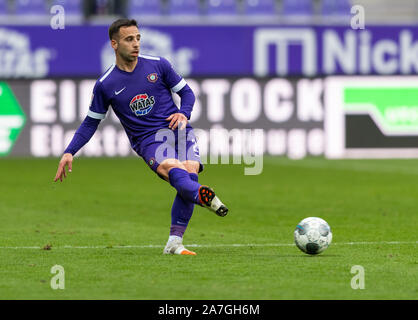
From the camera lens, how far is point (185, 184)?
8.22m

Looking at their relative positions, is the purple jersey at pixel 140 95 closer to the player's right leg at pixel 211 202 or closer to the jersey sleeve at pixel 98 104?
the jersey sleeve at pixel 98 104

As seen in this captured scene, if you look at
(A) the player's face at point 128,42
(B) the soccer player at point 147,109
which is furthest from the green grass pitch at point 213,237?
(A) the player's face at point 128,42

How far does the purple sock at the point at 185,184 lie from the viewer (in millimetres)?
8117

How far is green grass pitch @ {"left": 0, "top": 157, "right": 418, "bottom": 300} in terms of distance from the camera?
6828 millimetres

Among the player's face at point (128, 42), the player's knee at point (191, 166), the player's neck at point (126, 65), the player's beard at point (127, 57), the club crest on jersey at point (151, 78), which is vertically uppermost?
the player's face at point (128, 42)

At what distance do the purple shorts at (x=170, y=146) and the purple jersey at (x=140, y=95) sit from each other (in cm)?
7

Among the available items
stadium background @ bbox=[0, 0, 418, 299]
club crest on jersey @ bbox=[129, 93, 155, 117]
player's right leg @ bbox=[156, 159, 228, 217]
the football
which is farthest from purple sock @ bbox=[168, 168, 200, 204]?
stadium background @ bbox=[0, 0, 418, 299]

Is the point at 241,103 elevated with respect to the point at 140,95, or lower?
elevated

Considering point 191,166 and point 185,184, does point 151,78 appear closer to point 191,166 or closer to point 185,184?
point 191,166

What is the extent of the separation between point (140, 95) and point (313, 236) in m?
1.91

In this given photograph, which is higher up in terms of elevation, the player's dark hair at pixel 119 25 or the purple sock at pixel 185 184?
the player's dark hair at pixel 119 25

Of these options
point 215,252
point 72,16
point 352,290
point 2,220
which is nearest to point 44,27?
point 72,16

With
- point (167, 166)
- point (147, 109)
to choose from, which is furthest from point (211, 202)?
point (147, 109)
